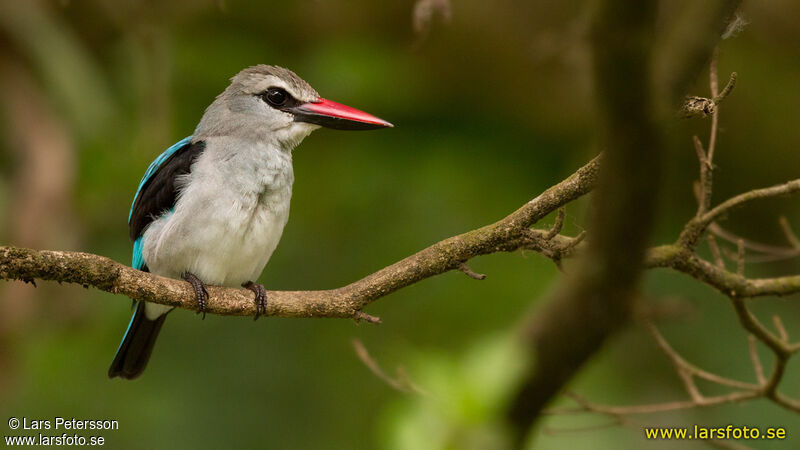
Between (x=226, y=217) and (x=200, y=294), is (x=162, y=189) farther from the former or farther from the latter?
(x=200, y=294)

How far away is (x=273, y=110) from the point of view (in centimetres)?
342

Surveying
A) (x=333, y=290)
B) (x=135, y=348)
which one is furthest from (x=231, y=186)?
(x=135, y=348)

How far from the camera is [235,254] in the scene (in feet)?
10.5

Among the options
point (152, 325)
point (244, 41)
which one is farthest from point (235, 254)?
point (244, 41)

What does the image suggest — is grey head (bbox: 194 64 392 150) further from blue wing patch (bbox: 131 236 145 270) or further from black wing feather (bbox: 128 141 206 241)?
blue wing patch (bbox: 131 236 145 270)

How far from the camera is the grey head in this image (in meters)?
3.36

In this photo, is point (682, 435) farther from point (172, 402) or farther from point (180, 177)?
point (172, 402)

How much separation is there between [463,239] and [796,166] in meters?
3.39

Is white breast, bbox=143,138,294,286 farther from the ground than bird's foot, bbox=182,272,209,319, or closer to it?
farther from the ground

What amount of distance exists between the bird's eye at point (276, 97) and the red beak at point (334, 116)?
2.9 inches

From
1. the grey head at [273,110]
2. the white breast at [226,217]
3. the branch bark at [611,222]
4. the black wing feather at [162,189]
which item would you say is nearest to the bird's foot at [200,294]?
the white breast at [226,217]

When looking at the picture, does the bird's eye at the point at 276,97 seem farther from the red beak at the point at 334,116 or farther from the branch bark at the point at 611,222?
the branch bark at the point at 611,222

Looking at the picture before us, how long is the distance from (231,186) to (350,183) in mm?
2063

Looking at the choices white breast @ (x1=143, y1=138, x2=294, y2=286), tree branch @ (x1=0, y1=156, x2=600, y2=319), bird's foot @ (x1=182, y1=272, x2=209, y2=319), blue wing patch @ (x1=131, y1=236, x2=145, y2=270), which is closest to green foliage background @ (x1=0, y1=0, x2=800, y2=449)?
blue wing patch @ (x1=131, y1=236, x2=145, y2=270)
